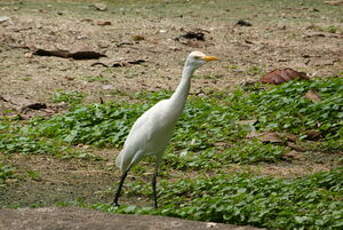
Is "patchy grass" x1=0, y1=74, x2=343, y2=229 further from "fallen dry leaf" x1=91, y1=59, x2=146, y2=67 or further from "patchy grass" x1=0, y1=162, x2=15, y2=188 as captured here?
"fallen dry leaf" x1=91, y1=59, x2=146, y2=67

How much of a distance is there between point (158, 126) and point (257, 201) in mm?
1095

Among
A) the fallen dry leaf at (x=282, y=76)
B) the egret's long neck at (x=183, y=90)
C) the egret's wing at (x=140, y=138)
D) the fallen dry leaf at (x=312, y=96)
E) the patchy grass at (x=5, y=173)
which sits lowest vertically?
the patchy grass at (x=5, y=173)

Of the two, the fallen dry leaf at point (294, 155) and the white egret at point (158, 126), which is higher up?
the white egret at point (158, 126)

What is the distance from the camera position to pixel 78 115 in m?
9.37

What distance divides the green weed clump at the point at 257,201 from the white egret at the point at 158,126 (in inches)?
13.7

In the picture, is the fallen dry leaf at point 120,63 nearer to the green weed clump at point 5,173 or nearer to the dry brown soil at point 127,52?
the dry brown soil at point 127,52

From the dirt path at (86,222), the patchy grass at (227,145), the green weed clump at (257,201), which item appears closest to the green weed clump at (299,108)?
the patchy grass at (227,145)

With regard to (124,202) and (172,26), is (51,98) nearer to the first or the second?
(124,202)

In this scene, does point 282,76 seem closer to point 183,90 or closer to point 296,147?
point 296,147

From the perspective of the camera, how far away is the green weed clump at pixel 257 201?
5727mm

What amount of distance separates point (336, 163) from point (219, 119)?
1.74m

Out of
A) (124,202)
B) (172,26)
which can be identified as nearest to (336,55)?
(172,26)

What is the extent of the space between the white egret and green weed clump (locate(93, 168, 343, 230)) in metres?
0.35

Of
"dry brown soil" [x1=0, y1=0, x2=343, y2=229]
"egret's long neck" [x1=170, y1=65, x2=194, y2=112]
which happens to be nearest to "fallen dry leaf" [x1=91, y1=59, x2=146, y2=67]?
"dry brown soil" [x1=0, y1=0, x2=343, y2=229]
